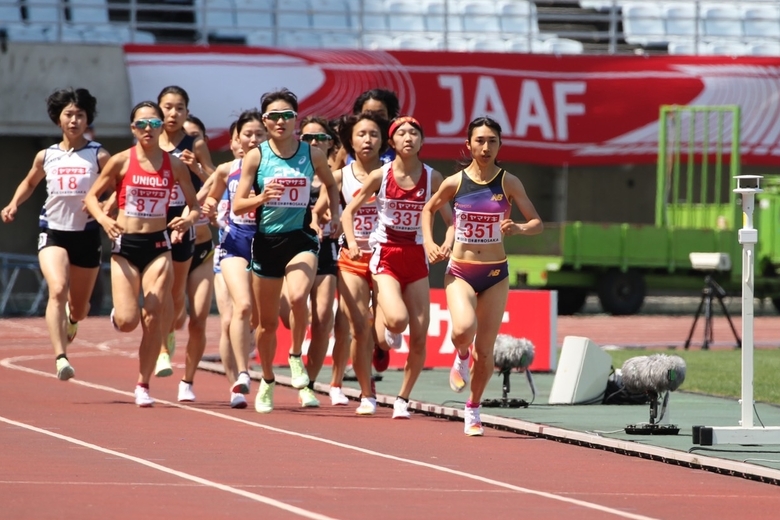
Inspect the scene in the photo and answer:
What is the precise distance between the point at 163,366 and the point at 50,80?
1595 cm

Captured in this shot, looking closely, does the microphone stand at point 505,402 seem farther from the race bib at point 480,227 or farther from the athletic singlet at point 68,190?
the athletic singlet at point 68,190

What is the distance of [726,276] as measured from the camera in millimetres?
30984

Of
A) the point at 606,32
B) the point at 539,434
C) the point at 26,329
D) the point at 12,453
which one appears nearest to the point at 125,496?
the point at 12,453

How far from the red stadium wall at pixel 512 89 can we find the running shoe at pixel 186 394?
16555 mm

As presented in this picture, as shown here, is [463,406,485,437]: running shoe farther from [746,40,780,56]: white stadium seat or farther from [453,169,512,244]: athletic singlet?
[746,40,780,56]: white stadium seat

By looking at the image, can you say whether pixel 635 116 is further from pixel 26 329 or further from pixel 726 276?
pixel 26 329

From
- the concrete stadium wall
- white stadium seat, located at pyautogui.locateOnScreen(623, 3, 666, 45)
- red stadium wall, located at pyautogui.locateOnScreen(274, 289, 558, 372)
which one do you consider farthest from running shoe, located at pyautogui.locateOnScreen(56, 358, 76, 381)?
white stadium seat, located at pyautogui.locateOnScreen(623, 3, 666, 45)

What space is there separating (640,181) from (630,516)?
2815 cm

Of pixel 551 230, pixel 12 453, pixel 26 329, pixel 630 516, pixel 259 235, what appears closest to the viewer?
pixel 630 516

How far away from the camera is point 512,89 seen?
31547 mm

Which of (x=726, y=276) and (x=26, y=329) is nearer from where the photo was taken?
(x=26, y=329)

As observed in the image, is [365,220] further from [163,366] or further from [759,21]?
[759,21]

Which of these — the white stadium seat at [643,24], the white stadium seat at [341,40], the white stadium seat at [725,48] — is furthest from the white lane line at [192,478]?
the white stadium seat at [725,48]

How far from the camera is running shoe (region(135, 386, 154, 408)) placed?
1232 centimetres
